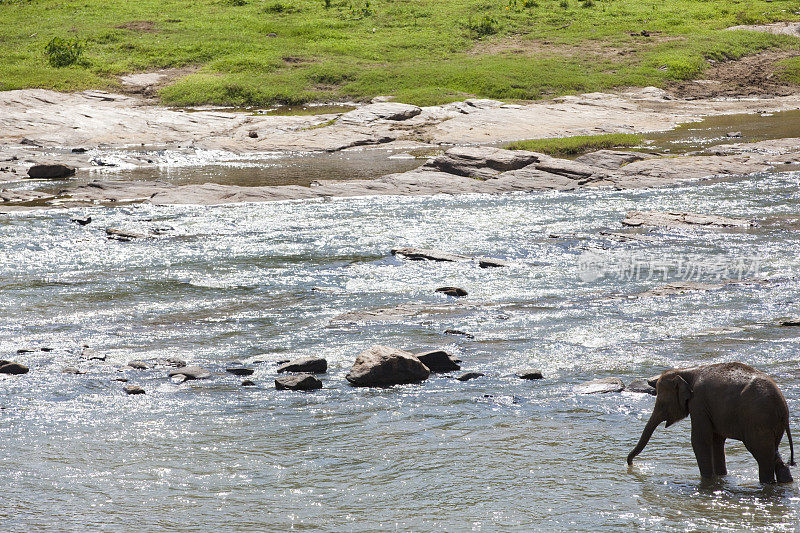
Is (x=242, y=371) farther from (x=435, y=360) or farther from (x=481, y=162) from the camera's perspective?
(x=481, y=162)

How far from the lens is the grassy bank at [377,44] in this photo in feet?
159

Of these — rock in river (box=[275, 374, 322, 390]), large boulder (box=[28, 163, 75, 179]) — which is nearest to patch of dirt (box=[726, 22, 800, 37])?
large boulder (box=[28, 163, 75, 179])

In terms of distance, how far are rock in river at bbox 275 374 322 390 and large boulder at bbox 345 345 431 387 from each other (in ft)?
1.49

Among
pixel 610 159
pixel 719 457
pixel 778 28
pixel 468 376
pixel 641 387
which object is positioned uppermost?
pixel 778 28

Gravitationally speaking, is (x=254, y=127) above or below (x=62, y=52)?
below

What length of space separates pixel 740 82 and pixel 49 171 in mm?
38634

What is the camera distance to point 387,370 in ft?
37.4

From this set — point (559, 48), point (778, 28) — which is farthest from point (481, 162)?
point (778, 28)

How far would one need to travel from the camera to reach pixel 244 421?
1035cm

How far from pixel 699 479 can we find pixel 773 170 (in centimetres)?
2217

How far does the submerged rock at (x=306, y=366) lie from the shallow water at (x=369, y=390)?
0.18 meters

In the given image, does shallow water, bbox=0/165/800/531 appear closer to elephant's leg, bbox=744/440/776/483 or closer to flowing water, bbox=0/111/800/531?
flowing water, bbox=0/111/800/531

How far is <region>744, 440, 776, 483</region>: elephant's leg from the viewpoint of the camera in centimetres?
772

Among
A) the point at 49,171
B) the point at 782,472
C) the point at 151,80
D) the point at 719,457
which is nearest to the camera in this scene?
the point at 782,472
